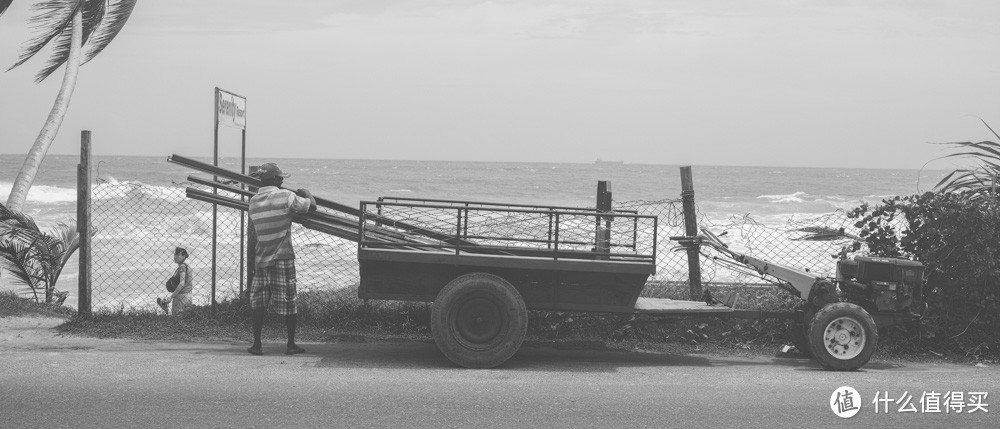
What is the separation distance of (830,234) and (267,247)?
5.53 metres

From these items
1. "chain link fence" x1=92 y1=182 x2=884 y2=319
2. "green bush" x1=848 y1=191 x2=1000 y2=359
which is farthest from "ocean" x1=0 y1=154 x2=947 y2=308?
"green bush" x1=848 y1=191 x2=1000 y2=359

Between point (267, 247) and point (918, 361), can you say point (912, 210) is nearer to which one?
point (918, 361)

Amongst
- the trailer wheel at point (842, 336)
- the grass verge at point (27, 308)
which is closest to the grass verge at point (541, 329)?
the trailer wheel at point (842, 336)

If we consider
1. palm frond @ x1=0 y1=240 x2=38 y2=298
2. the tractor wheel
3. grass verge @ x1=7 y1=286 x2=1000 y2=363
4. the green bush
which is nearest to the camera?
the tractor wheel

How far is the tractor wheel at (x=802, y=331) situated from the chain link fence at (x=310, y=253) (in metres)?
0.56

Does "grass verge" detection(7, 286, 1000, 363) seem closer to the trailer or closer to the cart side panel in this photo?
the trailer

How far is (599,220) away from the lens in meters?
8.23

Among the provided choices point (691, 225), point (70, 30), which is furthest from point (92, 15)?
point (691, 225)

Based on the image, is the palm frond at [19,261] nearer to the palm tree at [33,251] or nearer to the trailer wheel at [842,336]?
the palm tree at [33,251]

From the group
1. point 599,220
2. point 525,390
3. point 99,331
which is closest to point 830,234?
point 599,220

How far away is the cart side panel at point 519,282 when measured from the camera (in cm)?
753

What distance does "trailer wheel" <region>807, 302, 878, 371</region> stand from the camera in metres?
7.62

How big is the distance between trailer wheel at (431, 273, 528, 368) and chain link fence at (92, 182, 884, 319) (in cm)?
61

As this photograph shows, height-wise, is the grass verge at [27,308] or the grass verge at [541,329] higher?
the grass verge at [541,329]
